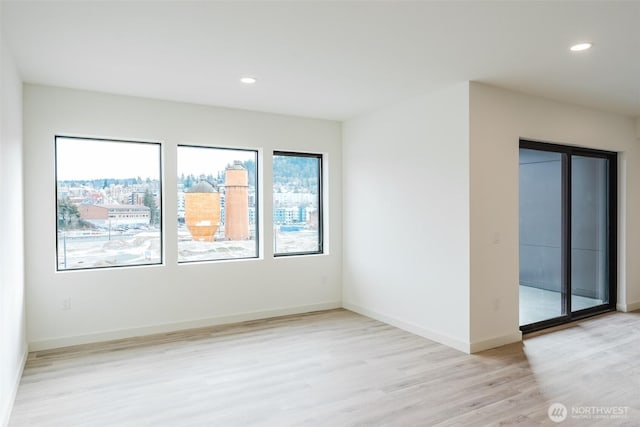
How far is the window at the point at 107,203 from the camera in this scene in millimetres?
4316

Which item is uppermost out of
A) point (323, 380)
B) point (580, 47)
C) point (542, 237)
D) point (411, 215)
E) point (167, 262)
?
point (580, 47)

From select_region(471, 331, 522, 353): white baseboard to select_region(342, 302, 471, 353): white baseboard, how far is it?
8cm

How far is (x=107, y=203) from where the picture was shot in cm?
454

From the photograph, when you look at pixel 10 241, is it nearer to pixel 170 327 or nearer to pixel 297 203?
pixel 170 327

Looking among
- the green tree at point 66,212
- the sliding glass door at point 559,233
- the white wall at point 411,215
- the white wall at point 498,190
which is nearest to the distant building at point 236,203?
the white wall at point 411,215

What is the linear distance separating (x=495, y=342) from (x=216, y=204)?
345 cm

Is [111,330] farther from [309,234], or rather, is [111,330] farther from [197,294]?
[309,234]

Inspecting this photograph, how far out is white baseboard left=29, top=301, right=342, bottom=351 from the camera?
4.13 metres

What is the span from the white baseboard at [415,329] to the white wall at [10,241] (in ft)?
11.7

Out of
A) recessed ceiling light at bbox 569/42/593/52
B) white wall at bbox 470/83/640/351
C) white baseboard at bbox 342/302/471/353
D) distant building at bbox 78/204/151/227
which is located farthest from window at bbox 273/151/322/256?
recessed ceiling light at bbox 569/42/593/52

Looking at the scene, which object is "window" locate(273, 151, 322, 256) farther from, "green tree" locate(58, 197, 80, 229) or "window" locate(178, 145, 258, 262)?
"green tree" locate(58, 197, 80, 229)

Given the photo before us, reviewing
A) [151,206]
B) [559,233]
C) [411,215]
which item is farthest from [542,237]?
[151,206]

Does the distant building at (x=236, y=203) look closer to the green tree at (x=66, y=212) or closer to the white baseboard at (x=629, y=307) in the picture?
the green tree at (x=66, y=212)

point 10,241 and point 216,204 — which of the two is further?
point 216,204
